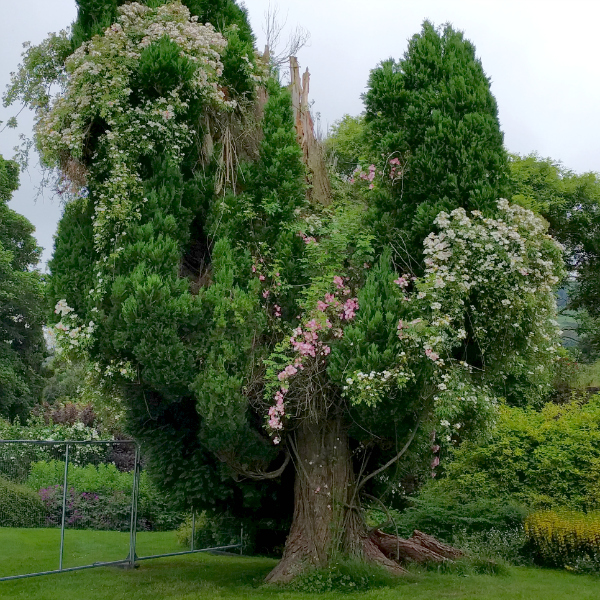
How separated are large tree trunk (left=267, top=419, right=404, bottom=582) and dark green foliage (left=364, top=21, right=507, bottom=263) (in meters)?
2.56

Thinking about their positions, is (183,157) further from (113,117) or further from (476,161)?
(476,161)

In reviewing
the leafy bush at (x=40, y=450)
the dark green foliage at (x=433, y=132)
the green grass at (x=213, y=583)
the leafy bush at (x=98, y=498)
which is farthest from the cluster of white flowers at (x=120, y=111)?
the leafy bush at (x=40, y=450)

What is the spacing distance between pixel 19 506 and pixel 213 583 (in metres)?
4.07

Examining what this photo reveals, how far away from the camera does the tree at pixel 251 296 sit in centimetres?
758

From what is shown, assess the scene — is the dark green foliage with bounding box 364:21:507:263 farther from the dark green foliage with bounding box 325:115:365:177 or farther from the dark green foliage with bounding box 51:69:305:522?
the dark green foliage with bounding box 51:69:305:522

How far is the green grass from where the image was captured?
7875mm

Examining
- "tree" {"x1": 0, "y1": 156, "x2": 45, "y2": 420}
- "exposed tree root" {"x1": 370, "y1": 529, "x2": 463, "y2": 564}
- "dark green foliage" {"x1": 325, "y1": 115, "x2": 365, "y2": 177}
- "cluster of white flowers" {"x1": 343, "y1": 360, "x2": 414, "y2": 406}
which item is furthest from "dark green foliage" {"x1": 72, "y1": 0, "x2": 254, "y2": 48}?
"tree" {"x1": 0, "y1": 156, "x2": 45, "y2": 420}

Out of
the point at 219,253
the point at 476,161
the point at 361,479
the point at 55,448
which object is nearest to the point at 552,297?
the point at 476,161

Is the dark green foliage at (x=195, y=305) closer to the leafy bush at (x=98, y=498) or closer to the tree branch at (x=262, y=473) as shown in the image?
the tree branch at (x=262, y=473)

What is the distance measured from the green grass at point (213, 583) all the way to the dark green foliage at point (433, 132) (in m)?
4.05

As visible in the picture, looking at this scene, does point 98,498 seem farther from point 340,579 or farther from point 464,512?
point 340,579

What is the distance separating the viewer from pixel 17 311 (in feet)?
79.2

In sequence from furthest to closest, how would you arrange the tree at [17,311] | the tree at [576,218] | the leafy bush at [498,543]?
the tree at [576,218] → the tree at [17,311] → the leafy bush at [498,543]

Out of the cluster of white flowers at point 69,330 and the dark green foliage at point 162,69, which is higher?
the dark green foliage at point 162,69
